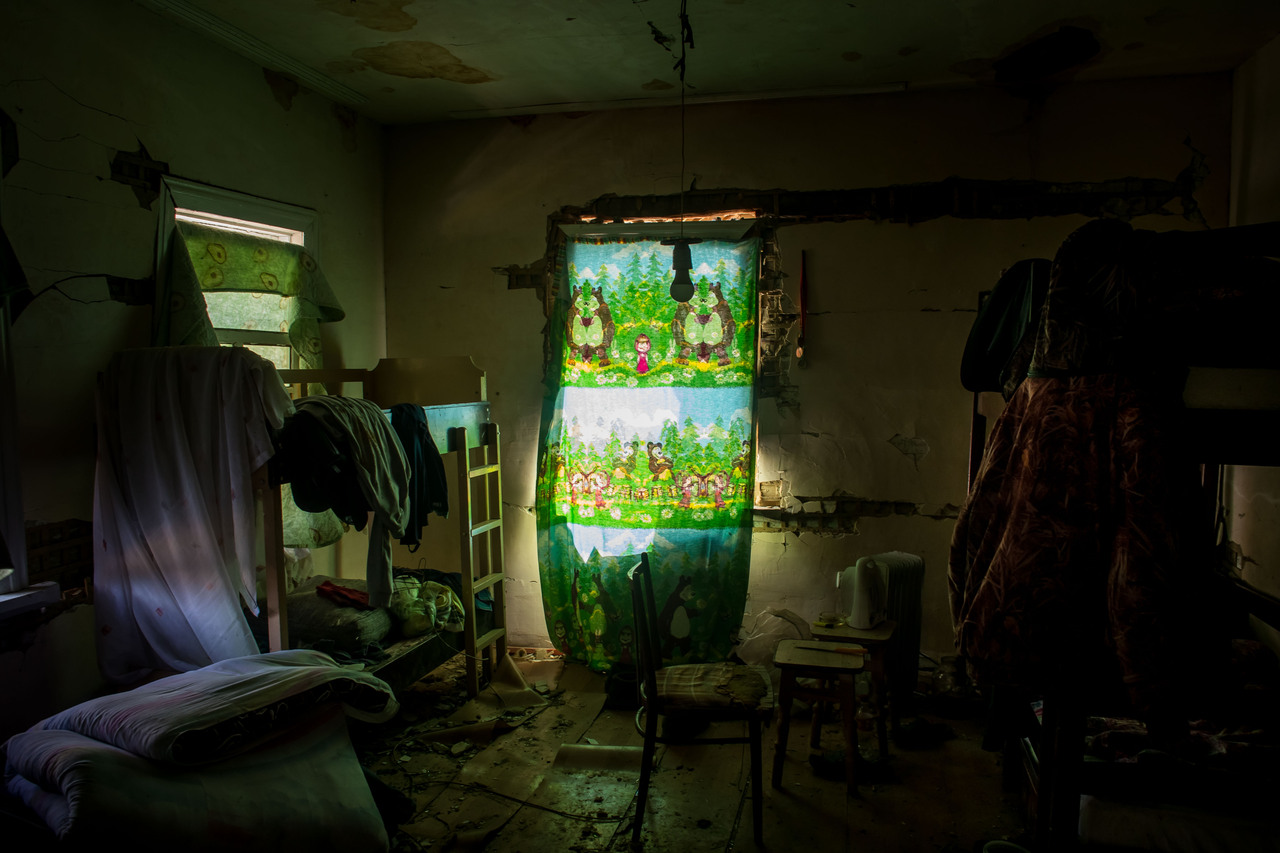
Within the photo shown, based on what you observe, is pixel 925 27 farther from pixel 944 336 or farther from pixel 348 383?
pixel 348 383

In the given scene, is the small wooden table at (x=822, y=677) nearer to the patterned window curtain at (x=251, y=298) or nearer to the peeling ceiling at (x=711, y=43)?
the patterned window curtain at (x=251, y=298)

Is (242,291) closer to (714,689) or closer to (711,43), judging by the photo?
(711,43)

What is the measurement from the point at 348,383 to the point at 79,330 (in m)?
1.53

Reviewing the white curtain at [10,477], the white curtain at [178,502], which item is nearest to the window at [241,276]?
the white curtain at [178,502]

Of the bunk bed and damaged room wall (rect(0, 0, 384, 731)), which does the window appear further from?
the bunk bed

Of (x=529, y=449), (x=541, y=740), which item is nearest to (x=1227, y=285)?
(x=541, y=740)

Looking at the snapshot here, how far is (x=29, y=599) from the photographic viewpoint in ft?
9.09

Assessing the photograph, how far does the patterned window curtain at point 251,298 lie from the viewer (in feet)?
10.8

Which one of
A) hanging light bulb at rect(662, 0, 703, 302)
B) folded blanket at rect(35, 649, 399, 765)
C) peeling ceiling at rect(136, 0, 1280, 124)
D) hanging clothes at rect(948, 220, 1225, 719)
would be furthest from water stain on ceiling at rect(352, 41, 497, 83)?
hanging clothes at rect(948, 220, 1225, 719)

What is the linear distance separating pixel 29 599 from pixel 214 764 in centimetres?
116

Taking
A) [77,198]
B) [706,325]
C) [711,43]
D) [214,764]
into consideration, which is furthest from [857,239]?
[214,764]

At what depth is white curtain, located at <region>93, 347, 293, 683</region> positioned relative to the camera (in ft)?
9.18

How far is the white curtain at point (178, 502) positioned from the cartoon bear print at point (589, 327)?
73.9 inches

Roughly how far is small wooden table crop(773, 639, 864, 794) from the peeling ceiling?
8.54 feet
